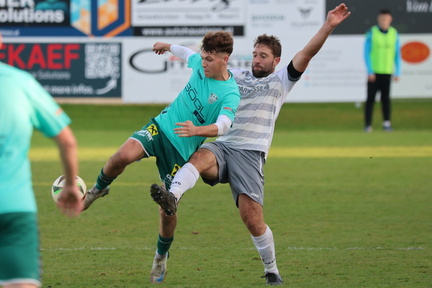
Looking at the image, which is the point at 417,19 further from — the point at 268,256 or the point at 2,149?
the point at 2,149

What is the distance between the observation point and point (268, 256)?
25.1 feet

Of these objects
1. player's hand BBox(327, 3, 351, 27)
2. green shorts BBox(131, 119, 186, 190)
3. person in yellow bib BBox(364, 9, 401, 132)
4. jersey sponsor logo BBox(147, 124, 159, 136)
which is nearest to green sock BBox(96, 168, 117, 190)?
green shorts BBox(131, 119, 186, 190)

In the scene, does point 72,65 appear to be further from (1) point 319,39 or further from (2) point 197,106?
(1) point 319,39

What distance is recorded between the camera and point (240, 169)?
7.73 meters

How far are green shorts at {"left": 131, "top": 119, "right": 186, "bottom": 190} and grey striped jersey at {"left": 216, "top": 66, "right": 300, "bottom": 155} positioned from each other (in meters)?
0.53

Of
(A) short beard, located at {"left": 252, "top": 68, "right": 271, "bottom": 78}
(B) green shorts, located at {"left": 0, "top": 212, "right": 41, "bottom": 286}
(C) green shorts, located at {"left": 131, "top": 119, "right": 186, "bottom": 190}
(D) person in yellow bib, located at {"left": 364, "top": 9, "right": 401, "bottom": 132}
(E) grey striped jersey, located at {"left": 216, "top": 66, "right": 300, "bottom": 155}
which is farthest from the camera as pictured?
(D) person in yellow bib, located at {"left": 364, "top": 9, "right": 401, "bottom": 132}

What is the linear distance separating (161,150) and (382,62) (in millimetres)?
15007

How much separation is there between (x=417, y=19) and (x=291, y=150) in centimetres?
656

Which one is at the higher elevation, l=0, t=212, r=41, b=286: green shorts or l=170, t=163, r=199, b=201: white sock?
l=0, t=212, r=41, b=286: green shorts

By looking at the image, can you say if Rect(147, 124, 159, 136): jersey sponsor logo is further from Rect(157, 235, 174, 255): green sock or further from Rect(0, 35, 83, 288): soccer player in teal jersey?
Rect(0, 35, 83, 288): soccer player in teal jersey

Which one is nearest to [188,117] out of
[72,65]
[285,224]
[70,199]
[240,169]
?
[240,169]

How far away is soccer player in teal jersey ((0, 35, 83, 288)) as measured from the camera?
14.8 feet

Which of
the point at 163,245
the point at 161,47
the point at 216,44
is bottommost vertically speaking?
the point at 163,245

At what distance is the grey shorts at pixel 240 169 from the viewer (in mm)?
7684
